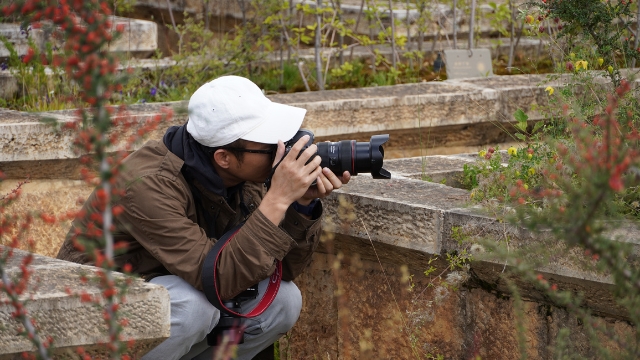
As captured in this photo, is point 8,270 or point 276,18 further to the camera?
point 276,18

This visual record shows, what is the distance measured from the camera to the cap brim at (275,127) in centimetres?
269

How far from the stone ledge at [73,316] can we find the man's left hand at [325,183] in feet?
2.64

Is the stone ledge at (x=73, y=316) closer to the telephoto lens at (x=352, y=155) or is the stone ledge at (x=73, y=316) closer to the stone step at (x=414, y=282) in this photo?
the stone step at (x=414, y=282)

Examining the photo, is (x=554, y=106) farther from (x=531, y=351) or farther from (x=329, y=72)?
(x=329, y=72)

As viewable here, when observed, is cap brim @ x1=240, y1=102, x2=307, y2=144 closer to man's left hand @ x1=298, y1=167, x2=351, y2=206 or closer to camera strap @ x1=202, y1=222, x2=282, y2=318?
man's left hand @ x1=298, y1=167, x2=351, y2=206

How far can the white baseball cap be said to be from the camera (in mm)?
2662

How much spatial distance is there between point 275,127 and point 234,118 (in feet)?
0.42

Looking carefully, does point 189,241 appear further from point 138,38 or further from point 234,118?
point 138,38

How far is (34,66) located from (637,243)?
3.33 m

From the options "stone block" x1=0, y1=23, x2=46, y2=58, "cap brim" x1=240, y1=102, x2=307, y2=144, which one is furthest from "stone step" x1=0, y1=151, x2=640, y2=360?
"stone block" x1=0, y1=23, x2=46, y2=58

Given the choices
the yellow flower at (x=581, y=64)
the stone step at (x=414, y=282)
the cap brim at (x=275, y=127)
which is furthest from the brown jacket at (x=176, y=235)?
the yellow flower at (x=581, y=64)

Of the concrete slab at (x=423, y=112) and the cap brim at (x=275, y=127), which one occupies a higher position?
the cap brim at (x=275, y=127)

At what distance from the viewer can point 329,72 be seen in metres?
5.59

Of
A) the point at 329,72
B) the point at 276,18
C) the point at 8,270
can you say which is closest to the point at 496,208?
the point at 8,270
